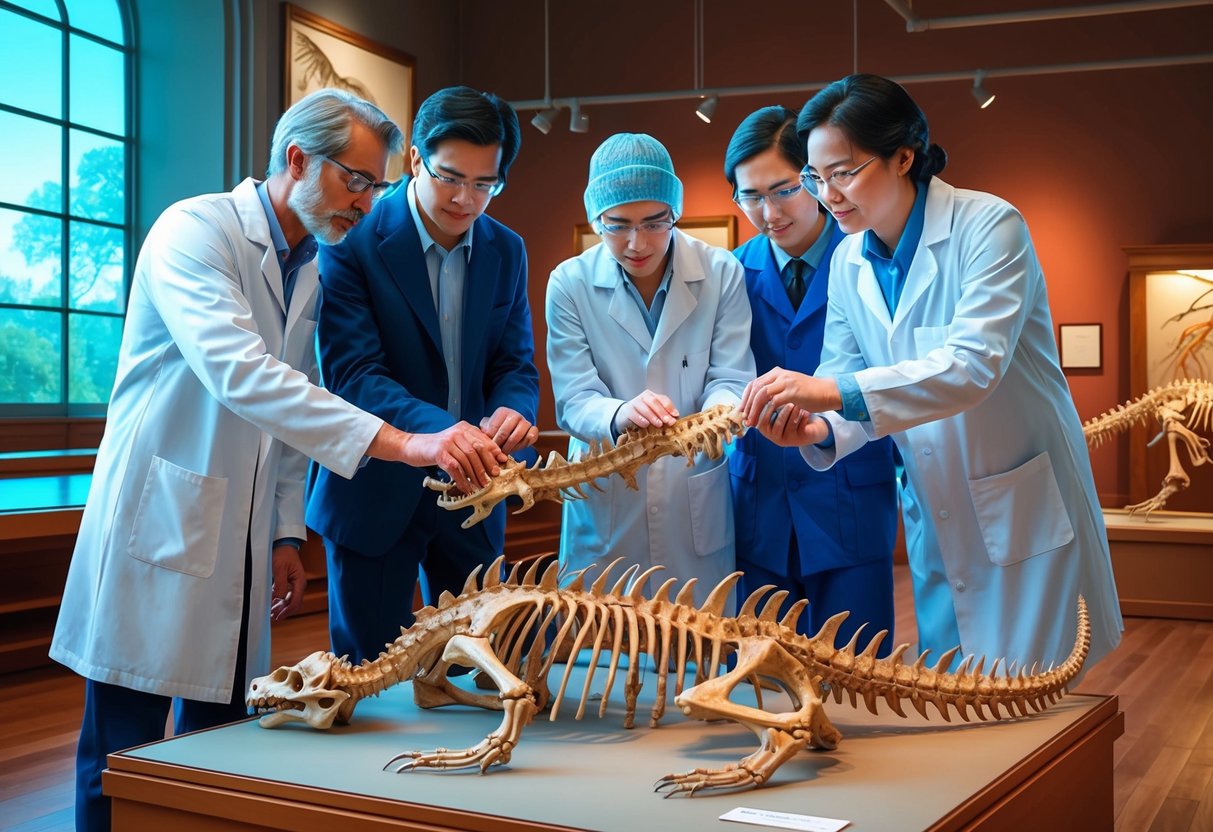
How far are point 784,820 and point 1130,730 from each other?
11.5 ft

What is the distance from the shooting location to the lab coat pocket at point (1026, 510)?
2.25 m

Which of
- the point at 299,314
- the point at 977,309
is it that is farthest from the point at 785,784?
the point at 299,314

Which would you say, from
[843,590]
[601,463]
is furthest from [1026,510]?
[601,463]

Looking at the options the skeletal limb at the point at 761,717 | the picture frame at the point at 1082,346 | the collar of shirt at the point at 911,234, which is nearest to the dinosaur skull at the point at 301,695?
the skeletal limb at the point at 761,717

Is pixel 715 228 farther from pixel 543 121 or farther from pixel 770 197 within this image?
pixel 770 197

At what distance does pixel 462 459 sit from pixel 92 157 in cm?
714

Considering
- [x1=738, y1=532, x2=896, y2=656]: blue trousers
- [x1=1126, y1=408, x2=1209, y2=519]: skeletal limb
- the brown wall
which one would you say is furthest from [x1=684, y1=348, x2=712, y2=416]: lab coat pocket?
the brown wall

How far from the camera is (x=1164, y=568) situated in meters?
6.78

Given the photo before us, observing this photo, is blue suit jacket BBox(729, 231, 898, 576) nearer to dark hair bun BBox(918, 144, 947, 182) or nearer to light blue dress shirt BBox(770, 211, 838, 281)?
light blue dress shirt BBox(770, 211, 838, 281)

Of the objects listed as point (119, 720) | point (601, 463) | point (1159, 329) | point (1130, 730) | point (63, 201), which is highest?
point (63, 201)

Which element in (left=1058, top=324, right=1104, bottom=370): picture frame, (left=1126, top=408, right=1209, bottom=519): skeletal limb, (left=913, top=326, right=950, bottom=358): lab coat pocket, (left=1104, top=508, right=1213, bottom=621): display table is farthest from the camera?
(left=1058, top=324, right=1104, bottom=370): picture frame

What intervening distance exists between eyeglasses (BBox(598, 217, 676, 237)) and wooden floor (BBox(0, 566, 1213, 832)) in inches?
82.9

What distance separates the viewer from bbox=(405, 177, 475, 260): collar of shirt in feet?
8.43

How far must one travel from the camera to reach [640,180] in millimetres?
2564
